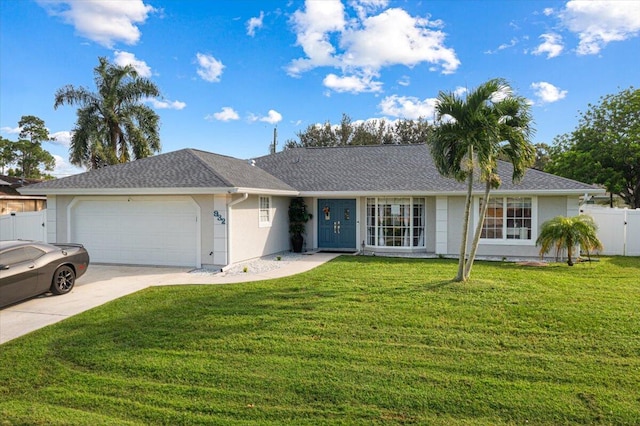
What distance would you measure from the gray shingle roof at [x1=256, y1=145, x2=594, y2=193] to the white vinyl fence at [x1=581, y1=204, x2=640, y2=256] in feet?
10.1

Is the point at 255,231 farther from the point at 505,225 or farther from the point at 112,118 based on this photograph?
the point at 112,118

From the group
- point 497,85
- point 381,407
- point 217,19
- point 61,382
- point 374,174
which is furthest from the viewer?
point 374,174

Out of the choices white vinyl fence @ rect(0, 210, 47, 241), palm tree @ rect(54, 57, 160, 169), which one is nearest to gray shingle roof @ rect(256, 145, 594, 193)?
white vinyl fence @ rect(0, 210, 47, 241)

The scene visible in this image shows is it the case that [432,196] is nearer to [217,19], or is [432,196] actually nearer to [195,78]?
[217,19]

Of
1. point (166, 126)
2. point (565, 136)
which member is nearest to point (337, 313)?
point (166, 126)

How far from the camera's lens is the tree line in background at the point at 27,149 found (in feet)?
152

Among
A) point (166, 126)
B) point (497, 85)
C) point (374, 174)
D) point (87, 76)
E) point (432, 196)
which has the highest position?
point (87, 76)

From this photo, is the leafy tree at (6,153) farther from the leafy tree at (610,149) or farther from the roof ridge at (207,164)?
the leafy tree at (610,149)

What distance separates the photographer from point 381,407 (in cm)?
402

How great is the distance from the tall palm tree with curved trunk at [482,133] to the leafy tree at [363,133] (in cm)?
3211

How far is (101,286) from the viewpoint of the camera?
30.5 feet

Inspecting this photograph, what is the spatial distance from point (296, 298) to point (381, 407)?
13.0 ft

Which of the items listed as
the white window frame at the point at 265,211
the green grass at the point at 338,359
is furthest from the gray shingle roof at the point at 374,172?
the green grass at the point at 338,359

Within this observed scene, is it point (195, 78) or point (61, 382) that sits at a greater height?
point (195, 78)
